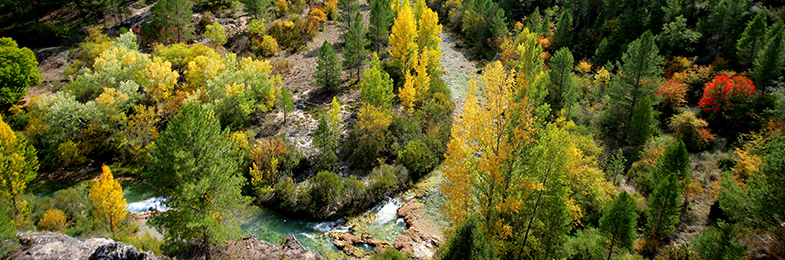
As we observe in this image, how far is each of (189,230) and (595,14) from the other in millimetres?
70941

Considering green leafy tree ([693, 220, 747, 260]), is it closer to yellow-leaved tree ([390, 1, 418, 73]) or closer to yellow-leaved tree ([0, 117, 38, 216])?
yellow-leaved tree ([390, 1, 418, 73])

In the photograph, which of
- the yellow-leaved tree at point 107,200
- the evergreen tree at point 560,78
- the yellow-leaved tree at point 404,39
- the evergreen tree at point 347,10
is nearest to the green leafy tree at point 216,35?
the evergreen tree at point 347,10

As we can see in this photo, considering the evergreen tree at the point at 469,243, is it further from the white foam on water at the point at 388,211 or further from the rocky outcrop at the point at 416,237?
the white foam on water at the point at 388,211

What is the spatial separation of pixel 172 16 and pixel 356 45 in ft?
82.4

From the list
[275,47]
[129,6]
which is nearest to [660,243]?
[275,47]

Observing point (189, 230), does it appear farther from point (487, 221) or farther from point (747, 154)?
point (747, 154)

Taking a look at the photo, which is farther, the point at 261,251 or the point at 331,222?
the point at 331,222

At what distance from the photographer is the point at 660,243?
2330 cm

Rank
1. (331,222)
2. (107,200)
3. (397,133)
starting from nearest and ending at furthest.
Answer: (107,200)
(331,222)
(397,133)

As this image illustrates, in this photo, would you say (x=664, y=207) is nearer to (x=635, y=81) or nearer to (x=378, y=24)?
(x=635, y=81)

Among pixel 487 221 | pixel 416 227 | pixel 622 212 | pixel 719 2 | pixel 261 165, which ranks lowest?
pixel 416 227

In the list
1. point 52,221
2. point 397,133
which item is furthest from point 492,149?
point 52,221

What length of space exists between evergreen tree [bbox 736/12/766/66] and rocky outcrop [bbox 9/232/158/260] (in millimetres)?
52964

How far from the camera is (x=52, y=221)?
23328 mm
